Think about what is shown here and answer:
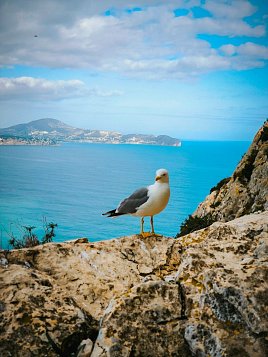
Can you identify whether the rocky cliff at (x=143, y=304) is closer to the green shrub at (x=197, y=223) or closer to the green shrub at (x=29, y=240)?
the green shrub at (x=29, y=240)

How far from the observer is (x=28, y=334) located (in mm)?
3895

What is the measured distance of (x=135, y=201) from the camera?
7.66m

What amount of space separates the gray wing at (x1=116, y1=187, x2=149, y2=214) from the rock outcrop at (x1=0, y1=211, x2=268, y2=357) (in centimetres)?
244

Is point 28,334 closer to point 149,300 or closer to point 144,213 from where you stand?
point 149,300

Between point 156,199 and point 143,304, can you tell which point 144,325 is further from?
point 156,199

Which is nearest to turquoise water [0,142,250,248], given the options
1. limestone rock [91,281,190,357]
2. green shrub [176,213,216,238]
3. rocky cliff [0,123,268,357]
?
green shrub [176,213,216,238]

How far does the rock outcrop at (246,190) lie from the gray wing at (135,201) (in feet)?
57.9

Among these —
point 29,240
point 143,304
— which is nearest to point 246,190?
point 29,240

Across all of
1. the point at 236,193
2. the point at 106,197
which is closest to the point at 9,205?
the point at 106,197

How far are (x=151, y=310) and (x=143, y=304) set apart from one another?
12 centimetres

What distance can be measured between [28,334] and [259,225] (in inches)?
148

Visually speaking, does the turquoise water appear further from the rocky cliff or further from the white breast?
the rocky cliff

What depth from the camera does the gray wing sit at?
760 centimetres

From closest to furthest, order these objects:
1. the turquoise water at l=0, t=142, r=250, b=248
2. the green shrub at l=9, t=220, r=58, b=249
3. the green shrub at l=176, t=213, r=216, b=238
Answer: the green shrub at l=9, t=220, r=58, b=249 → the green shrub at l=176, t=213, r=216, b=238 → the turquoise water at l=0, t=142, r=250, b=248
